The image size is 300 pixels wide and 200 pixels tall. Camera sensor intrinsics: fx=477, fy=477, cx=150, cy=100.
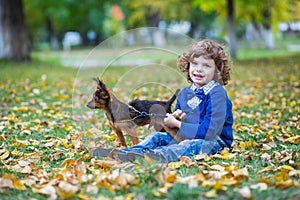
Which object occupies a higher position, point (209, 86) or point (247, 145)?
point (209, 86)

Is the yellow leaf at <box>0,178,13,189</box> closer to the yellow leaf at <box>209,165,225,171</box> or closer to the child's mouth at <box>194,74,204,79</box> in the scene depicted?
the yellow leaf at <box>209,165,225,171</box>

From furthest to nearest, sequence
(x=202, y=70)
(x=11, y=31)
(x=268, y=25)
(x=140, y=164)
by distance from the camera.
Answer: (x=268, y=25) → (x=11, y=31) → (x=202, y=70) → (x=140, y=164)

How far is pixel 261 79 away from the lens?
12.6 metres

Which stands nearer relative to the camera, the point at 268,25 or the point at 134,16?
the point at 268,25

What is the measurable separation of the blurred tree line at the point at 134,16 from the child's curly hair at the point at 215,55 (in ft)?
20.1

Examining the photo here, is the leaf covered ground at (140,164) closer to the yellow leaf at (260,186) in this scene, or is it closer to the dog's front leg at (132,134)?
the yellow leaf at (260,186)

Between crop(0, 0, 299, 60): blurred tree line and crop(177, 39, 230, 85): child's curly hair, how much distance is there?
20.1 ft

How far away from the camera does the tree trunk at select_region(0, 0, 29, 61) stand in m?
17.7

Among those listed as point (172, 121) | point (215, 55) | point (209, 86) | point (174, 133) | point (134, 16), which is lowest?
point (174, 133)

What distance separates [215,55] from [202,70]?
0.21 m

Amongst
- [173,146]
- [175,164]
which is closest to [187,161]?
[175,164]

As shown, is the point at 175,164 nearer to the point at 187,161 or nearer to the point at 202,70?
the point at 187,161

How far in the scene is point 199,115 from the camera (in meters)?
4.67

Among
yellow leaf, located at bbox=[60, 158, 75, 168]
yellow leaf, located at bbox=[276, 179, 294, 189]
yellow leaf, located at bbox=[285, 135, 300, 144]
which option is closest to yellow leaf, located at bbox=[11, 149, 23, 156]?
yellow leaf, located at bbox=[60, 158, 75, 168]
